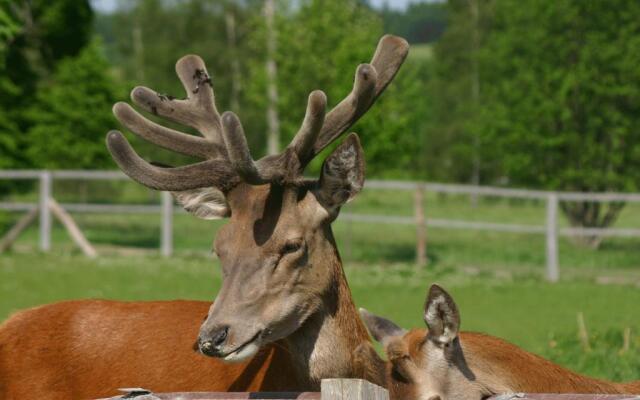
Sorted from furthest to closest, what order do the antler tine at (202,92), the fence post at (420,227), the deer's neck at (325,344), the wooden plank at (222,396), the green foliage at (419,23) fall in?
the green foliage at (419,23)
the fence post at (420,227)
the antler tine at (202,92)
the deer's neck at (325,344)
the wooden plank at (222,396)

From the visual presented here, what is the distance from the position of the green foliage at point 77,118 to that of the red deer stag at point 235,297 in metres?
33.9

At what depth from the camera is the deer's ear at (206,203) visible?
212 inches

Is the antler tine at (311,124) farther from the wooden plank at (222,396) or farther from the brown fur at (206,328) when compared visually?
the wooden plank at (222,396)

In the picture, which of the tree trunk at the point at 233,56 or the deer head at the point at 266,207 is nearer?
the deer head at the point at 266,207

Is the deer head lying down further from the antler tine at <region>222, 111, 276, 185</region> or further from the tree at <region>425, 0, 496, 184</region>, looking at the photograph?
the tree at <region>425, 0, 496, 184</region>

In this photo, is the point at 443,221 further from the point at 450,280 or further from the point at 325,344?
the point at 325,344

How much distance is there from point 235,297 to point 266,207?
461 millimetres

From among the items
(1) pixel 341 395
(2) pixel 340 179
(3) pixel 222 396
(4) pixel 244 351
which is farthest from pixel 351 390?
(2) pixel 340 179

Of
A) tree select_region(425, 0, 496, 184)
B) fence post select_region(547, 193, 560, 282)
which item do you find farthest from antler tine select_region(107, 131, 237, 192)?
tree select_region(425, 0, 496, 184)

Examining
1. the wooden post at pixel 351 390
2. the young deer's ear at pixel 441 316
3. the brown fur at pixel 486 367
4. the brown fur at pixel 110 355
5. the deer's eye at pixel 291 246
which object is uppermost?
the deer's eye at pixel 291 246

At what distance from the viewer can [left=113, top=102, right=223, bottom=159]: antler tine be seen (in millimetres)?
5562

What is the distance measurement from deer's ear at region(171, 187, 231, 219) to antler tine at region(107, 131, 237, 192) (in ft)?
0.39

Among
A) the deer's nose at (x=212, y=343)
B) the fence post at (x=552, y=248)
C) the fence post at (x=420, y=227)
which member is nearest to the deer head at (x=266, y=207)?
the deer's nose at (x=212, y=343)

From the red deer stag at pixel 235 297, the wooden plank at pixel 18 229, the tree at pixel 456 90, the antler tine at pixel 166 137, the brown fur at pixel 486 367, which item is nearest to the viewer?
the brown fur at pixel 486 367
